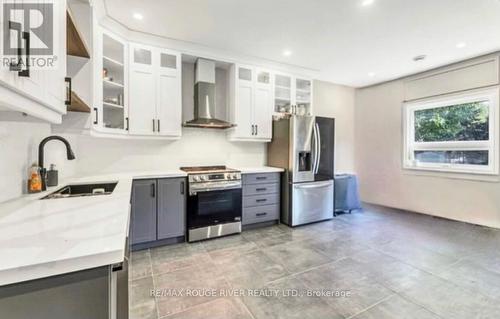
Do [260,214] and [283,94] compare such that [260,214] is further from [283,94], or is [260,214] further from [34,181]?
[34,181]

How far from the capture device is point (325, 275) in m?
2.26

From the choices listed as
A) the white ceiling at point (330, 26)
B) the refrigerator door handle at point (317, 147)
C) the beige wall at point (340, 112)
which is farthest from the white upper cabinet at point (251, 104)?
the beige wall at point (340, 112)

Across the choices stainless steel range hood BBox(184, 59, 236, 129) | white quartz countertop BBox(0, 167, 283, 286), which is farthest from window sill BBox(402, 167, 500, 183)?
white quartz countertop BBox(0, 167, 283, 286)

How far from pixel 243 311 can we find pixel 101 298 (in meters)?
1.32

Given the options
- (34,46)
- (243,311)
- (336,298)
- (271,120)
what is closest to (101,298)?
(34,46)

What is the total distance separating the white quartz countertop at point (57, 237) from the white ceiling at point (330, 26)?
7.28 feet

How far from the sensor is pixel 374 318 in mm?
1679

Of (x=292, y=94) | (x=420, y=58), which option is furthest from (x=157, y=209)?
(x=420, y=58)

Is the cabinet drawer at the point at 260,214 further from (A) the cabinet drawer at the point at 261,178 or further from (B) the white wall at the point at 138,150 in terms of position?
(B) the white wall at the point at 138,150

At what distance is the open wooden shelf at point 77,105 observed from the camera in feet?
6.36

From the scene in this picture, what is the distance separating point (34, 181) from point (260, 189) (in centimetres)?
265

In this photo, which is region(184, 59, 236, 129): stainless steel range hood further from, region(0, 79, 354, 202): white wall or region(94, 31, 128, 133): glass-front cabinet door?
region(94, 31, 128, 133): glass-front cabinet door

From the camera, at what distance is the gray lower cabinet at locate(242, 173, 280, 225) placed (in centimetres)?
352

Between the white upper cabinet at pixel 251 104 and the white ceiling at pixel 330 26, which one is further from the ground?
the white ceiling at pixel 330 26
